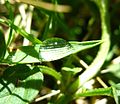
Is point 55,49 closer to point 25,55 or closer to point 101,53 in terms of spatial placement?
point 25,55

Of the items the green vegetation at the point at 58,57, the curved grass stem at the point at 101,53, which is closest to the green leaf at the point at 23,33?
the green vegetation at the point at 58,57

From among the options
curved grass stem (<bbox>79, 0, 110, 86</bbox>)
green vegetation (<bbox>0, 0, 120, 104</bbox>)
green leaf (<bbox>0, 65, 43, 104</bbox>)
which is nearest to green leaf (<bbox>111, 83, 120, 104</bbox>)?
green vegetation (<bbox>0, 0, 120, 104</bbox>)

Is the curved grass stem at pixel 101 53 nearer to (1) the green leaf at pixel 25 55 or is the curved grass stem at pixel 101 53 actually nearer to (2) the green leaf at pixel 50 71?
(2) the green leaf at pixel 50 71

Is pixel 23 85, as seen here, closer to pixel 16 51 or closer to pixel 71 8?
pixel 16 51

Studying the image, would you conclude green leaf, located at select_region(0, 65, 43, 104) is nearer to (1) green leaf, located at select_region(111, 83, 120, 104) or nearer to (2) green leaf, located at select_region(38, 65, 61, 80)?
(2) green leaf, located at select_region(38, 65, 61, 80)

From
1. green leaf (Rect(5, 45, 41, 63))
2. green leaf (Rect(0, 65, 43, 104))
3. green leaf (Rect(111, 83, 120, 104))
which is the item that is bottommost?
green leaf (Rect(111, 83, 120, 104))

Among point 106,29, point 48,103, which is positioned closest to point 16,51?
point 48,103

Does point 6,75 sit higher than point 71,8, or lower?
lower

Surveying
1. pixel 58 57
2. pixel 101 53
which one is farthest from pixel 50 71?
pixel 101 53
